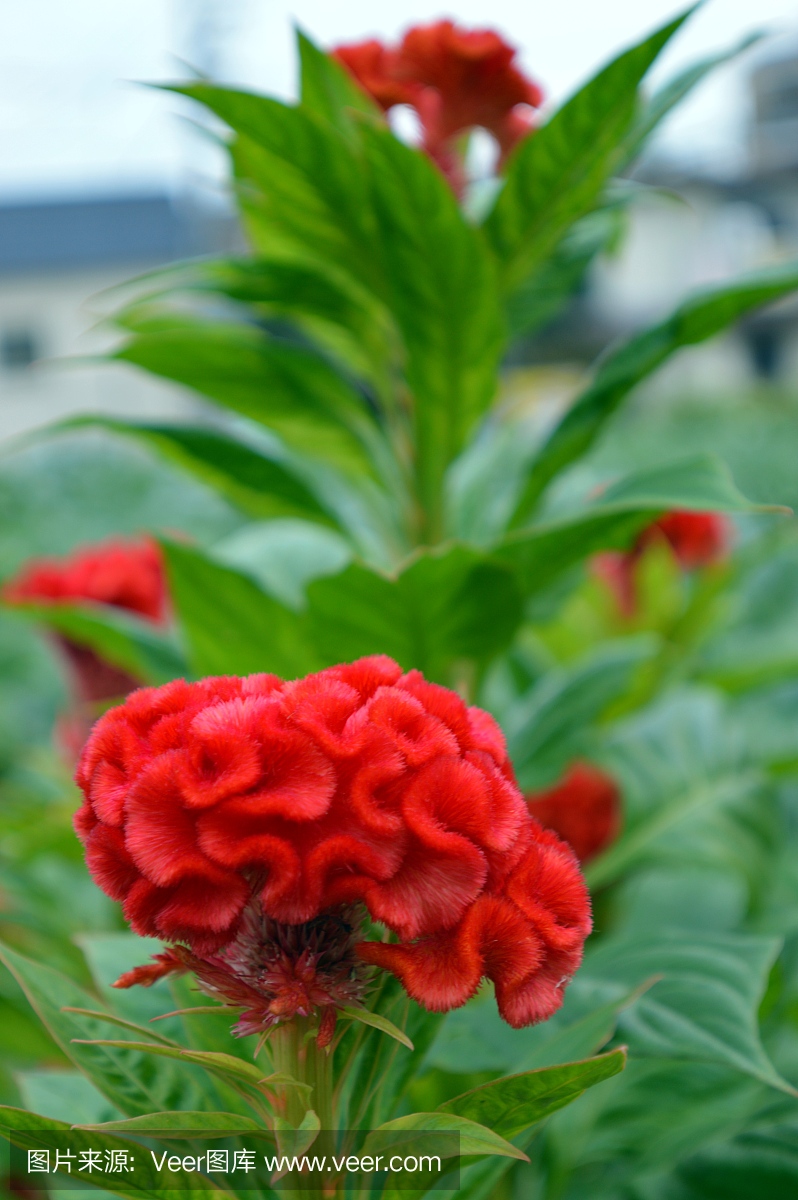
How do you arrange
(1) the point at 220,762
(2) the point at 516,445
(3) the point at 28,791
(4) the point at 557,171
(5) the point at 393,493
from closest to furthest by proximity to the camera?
(1) the point at 220,762, (4) the point at 557,171, (5) the point at 393,493, (2) the point at 516,445, (3) the point at 28,791

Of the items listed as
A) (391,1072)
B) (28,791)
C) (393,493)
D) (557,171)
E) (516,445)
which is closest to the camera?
(391,1072)

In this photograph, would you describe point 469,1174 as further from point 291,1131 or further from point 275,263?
point 275,263

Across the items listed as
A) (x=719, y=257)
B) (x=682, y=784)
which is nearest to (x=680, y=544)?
(x=682, y=784)

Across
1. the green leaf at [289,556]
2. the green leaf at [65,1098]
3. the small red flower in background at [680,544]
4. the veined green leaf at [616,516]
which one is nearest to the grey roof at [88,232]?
the small red flower in background at [680,544]

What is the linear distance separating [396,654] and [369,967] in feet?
1.07

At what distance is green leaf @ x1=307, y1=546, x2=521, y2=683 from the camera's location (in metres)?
0.67

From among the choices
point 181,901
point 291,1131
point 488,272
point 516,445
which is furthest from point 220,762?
point 516,445

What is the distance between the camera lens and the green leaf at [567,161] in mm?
638

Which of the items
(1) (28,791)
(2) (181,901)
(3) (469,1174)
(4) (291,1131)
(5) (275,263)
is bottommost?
(1) (28,791)

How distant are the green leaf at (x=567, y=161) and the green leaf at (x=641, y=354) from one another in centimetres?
10

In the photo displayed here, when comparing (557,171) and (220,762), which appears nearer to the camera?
(220,762)

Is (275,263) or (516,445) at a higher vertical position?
(275,263)

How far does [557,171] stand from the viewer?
687 millimetres

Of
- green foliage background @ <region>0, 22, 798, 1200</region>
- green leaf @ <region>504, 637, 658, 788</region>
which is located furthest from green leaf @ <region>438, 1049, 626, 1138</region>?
green leaf @ <region>504, 637, 658, 788</region>
